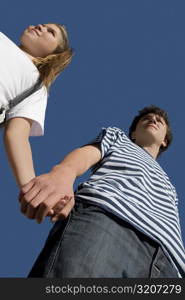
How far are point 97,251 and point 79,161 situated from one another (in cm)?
57

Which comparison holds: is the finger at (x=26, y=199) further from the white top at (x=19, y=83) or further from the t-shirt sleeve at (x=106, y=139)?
the t-shirt sleeve at (x=106, y=139)

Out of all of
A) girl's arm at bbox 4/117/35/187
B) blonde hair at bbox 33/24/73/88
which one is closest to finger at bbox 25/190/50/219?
girl's arm at bbox 4/117/35/187

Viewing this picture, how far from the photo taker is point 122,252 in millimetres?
2639

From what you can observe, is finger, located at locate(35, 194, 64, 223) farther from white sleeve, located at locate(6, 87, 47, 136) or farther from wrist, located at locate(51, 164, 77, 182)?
white sleeve, located at locate(6, 87, 47, 136)

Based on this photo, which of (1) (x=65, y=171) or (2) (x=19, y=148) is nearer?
(1) (x=65, y=171)

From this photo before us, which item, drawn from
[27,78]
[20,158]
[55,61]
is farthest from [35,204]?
[55,61]

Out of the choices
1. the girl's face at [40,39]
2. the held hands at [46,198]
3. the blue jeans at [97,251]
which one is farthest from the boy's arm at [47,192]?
the girl's face at [40,39]

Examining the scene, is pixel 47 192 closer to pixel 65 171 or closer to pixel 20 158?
pixel 65 171

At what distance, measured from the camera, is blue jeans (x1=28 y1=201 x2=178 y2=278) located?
248 cm

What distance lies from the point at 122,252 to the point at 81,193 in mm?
451

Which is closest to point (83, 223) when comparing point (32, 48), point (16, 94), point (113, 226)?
point (113, 226)

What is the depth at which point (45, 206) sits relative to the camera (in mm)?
2291

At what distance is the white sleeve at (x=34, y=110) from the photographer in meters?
3.20

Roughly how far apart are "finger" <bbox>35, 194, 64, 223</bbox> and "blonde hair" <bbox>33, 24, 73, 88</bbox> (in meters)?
1.33
